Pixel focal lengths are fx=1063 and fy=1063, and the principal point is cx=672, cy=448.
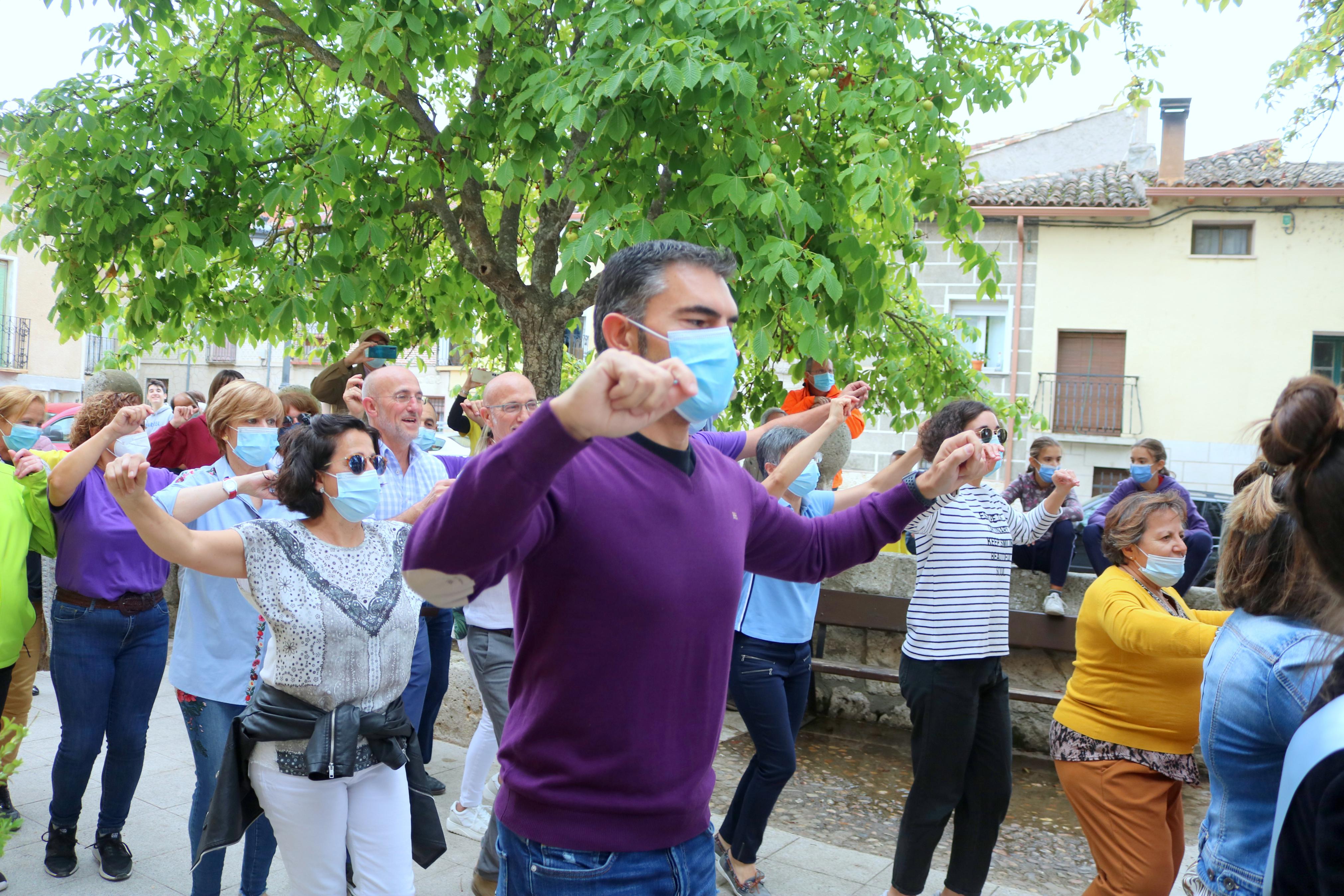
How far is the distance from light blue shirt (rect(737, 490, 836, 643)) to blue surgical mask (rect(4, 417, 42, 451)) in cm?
315

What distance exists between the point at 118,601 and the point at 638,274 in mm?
3329

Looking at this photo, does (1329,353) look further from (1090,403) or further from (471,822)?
(471,822)

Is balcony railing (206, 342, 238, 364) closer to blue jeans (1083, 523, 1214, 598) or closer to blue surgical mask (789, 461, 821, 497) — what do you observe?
blue jeans (1083, 523, 1214, 598)

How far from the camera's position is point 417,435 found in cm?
469

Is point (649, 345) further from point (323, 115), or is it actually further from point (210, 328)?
point (323, 115)

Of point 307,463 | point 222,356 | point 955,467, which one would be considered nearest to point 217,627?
point 307,463

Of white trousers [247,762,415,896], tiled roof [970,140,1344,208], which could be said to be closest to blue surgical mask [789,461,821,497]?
white trousers [247,762,415,896]

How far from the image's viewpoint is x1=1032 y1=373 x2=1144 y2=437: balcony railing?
1972 cm

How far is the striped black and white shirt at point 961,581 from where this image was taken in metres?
4.00

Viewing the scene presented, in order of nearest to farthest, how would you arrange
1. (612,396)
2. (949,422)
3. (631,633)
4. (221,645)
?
(612,396) < (631,633) < (221,645) < (949,422)

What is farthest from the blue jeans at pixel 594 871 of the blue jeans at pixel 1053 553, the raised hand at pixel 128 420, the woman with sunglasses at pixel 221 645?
the blue jeans at pixel 1053 553

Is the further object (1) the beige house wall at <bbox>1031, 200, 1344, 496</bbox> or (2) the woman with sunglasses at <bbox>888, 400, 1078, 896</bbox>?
(1) the beige house wall at <bbox>1031, 200, 1344, 496</bbox>

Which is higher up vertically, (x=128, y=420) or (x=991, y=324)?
(x=991, y=324)

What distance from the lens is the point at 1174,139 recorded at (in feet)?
66.8
